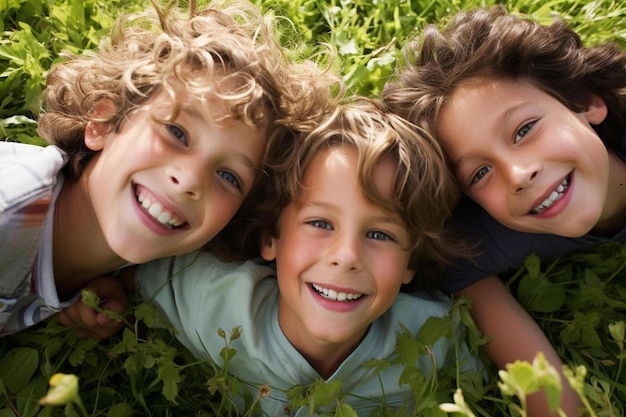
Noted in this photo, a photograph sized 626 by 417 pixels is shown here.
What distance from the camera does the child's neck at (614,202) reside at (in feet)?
6.46

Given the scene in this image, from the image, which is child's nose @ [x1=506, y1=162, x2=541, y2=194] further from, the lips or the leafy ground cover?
the lips

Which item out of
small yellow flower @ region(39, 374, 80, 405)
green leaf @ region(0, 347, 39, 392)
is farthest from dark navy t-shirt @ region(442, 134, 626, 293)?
small yellow flower @ region(39, 374, 80, 405)

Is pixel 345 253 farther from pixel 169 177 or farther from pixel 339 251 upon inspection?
pixel 169 177

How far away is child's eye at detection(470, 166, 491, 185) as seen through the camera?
178 centimetres

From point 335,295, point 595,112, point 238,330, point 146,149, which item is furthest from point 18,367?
point 595,112

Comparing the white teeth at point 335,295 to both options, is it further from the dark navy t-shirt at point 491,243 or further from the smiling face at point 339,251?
the dark navy t-shirt at point 491,243

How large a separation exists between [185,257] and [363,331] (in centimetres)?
55

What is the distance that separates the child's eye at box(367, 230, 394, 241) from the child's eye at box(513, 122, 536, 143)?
1.36ft

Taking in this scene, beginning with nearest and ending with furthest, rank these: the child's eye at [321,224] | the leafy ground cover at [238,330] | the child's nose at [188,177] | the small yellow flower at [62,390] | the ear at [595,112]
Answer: the small yellow flower at [62,390]
the child's nose at [188,177]
the child's eye at [321,224]
the leafy ground cover at [238,330]
the ear at [595,112]

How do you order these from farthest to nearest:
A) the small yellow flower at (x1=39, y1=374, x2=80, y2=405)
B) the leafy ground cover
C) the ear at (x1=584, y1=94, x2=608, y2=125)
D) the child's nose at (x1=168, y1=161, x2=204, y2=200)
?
the ear at (x1=584, y1=94, x2=608, y2=125) < the leafy ground cover < the child's nose at (x1=168, y1=161, x2=204, y2=200) < the small yellow flower at (x1=39, y1=374, x2=80, y2=405)

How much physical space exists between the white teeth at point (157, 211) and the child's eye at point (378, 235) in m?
0.48

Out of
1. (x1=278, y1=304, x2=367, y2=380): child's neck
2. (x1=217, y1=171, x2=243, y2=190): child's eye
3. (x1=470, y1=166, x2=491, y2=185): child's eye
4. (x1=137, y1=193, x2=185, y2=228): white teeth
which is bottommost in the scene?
(x1=278, y1=304, x2=367, y2=380): child's neck

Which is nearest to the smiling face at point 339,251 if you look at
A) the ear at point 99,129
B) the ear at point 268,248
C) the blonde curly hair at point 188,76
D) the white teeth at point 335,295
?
the white teeth at point 335,295

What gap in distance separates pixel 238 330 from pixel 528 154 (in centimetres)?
87
